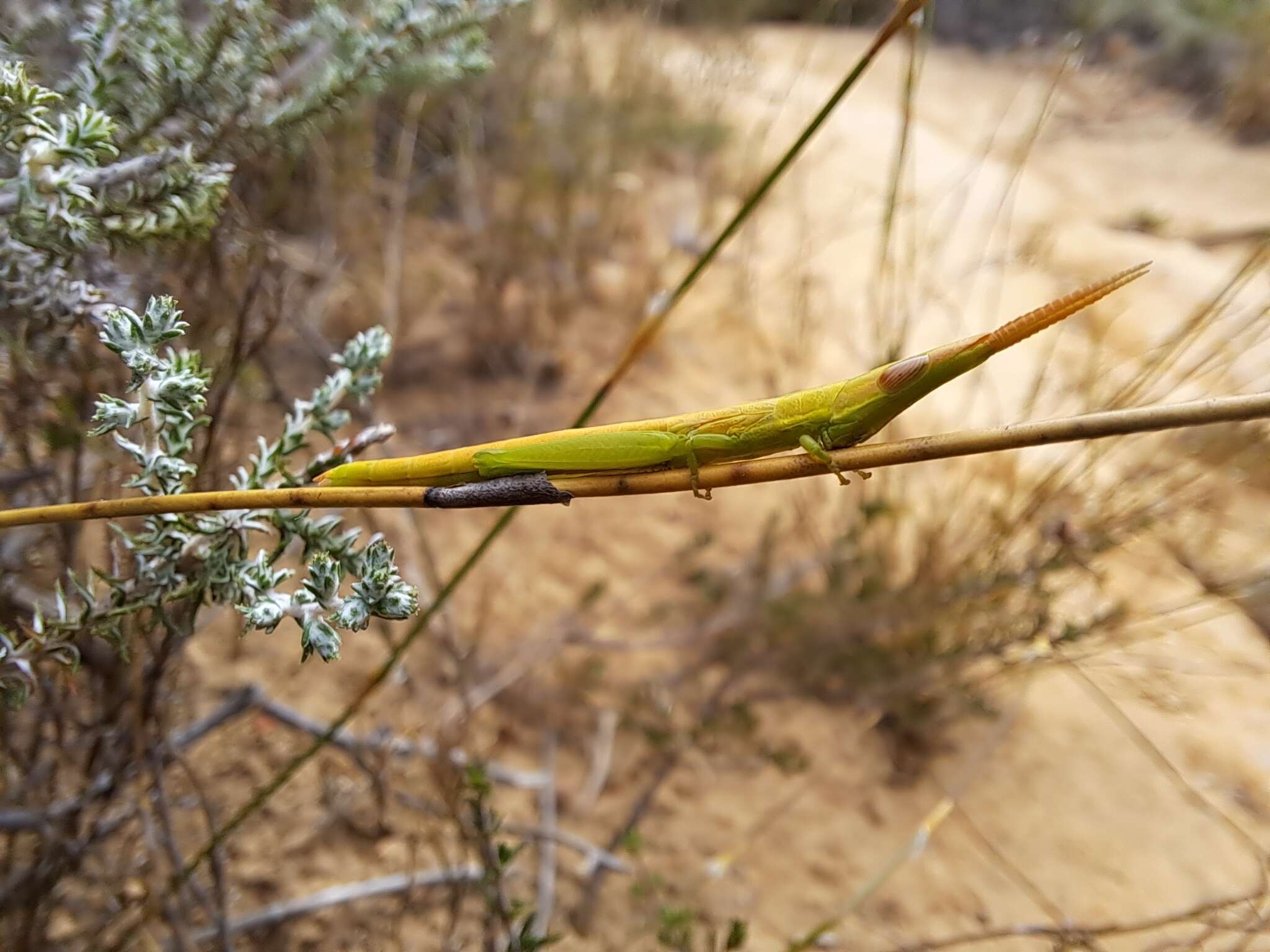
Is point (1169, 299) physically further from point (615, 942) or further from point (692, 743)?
point (615, 942)

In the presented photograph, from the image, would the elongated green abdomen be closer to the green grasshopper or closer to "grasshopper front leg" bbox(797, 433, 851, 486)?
the green grasshopper

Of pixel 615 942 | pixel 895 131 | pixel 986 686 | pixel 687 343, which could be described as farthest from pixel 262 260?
pixel 895 131

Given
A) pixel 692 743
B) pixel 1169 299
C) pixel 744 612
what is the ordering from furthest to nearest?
pixel 1169 299 < pixel 744 612 < pixel 692 743

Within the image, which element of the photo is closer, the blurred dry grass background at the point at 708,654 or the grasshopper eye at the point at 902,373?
the grasshopper eye at the point at 902,373

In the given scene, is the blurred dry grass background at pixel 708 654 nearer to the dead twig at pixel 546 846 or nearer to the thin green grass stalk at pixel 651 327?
the dead twig at pixel 546 846

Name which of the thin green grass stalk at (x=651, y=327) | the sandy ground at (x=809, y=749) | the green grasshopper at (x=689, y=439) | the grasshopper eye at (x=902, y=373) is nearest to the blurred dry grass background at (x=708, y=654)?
the sandy ground at (x=809, y=749)

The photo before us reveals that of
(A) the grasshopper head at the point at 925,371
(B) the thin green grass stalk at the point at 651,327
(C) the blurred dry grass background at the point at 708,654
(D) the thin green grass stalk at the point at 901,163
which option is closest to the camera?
(A) the grasshopper head at the point at 925,371

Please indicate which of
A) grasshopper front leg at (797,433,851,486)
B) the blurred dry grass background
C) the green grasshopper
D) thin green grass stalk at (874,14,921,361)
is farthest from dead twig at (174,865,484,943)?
thin green grass stalk at (874,14,921,361)
